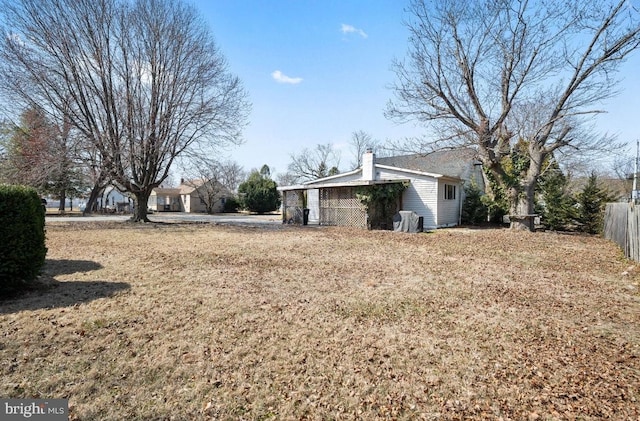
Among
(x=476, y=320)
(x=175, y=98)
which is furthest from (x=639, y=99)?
(x=175, y=98)

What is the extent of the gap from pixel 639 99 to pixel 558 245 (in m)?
7.31

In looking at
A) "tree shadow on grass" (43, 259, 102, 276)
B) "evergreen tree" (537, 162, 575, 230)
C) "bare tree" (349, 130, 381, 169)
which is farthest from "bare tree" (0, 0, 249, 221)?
"bare tree" (349, 130, 381, 169)

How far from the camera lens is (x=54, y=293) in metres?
4.71

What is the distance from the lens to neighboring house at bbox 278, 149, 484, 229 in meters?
16.0

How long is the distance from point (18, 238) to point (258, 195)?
3017 cm

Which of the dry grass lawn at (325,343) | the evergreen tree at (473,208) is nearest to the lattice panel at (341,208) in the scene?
the evergreen tree at (473,208)

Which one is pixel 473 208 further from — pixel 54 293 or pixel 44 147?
pixel 44 147

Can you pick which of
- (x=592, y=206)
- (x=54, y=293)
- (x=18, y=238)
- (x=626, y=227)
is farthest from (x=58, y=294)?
(x=592, y=206)

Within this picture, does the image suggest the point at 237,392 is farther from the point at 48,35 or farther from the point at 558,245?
the point at 48,35

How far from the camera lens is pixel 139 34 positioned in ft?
50.6

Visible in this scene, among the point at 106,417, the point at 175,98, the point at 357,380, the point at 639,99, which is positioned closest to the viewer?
the point at 106,417

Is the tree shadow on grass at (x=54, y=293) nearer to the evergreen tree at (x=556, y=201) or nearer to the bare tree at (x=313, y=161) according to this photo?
the evergreen tree at (x=556, y=201)

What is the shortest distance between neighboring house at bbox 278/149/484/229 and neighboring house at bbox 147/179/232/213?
1951cm

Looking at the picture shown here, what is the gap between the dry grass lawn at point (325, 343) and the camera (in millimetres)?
2344
